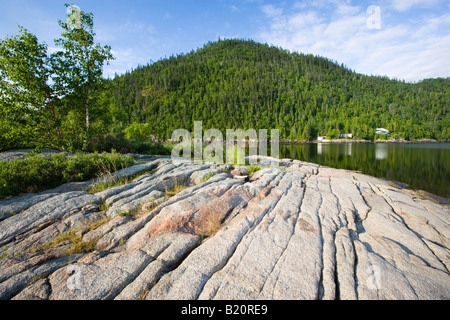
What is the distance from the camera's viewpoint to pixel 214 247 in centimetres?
493

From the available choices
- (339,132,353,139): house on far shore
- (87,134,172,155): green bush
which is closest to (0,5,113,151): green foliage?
(87,134,172,155): green bush

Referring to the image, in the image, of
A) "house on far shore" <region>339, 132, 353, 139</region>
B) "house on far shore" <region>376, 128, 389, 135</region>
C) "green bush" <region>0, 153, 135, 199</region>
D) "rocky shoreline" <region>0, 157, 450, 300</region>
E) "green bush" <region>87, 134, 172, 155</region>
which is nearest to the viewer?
"rocky shoreline" <region>0, 157, 450, 300</region>

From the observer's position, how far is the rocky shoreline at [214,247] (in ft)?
12.2

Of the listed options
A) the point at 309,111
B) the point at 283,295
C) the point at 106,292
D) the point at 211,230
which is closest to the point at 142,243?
the point at 106,292

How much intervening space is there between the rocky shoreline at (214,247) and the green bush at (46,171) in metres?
0.75

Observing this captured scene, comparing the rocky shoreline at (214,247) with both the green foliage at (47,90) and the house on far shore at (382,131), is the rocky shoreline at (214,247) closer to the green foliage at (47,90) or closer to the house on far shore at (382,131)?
the green foliage at (47,90)

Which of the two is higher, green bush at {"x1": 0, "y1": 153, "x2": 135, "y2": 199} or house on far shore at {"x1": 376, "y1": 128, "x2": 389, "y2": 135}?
house on far shore at {"x1": 376, "y1": 128, "x2": 389, "y2": 135}

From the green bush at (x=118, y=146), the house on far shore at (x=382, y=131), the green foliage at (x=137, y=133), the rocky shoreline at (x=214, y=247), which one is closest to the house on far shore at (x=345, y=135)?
the house on far shore at (x=382, y=131)

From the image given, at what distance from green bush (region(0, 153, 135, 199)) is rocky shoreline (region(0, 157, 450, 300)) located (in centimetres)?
75

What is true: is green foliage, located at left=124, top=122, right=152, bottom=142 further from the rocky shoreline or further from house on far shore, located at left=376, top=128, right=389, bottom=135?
house on far shore, located at left=376, top=128, right=389, bottom=135

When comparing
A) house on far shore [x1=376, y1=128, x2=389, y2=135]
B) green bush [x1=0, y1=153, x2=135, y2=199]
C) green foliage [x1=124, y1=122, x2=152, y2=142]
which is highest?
house on far shore [x1=376, y1=128, x2=389, y2=135]

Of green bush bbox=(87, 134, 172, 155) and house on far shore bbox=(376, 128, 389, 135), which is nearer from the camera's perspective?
green bush bbox=(87, 134, 172, 155)

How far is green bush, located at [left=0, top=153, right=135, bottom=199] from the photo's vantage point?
299 inches

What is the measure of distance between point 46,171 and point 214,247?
362 inches
